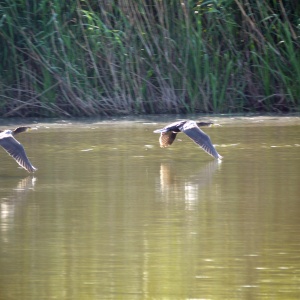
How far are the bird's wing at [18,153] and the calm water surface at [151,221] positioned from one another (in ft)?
0.32

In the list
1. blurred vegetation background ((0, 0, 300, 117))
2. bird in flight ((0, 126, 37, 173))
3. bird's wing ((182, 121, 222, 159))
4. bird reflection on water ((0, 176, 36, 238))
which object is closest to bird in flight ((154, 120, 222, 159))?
bird's wing ((182, 121, 222, 159))

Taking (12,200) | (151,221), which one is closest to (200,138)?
(12,200)

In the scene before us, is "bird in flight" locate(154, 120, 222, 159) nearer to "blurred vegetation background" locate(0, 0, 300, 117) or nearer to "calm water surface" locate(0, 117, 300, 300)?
"calm water surface" locate(0, 117, 300, 300)

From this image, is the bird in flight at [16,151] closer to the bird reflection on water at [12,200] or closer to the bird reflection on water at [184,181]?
the bird reflection on water at [12,200]

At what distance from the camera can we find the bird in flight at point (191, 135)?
864 cm

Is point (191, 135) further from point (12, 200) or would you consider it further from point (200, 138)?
point (12, 200)

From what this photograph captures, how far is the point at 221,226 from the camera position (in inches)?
231

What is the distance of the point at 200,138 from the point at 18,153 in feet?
5.77

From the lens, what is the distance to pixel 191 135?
8.81m

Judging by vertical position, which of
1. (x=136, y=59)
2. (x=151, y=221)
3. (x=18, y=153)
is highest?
(x=136, y=59)

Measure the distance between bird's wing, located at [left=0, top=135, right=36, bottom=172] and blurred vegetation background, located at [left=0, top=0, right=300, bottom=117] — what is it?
412cm

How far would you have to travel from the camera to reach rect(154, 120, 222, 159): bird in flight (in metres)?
8.64

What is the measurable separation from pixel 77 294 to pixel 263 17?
28.0ft

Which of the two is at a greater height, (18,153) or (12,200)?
(18,153)
